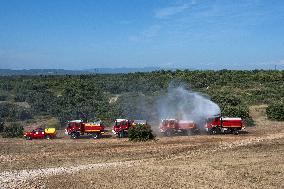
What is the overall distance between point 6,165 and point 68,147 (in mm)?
7525

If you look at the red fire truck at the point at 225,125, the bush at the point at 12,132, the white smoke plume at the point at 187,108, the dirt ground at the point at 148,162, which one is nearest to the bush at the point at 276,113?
the white smoke plume at the point at 187,108

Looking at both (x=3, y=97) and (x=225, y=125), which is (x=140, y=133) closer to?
(x=225, y=125)

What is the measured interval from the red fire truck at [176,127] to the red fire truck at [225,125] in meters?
1.72

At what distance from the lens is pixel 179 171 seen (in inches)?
994

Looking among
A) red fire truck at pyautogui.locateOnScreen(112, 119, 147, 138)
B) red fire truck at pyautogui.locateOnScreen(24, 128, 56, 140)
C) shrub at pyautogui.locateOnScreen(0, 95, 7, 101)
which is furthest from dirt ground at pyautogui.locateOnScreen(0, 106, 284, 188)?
shrub at pyautogui.locateOnScreen(0, 95, 7, 101)

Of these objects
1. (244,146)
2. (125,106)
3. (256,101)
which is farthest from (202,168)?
(256,101)

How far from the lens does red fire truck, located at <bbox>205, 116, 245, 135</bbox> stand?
40812mm

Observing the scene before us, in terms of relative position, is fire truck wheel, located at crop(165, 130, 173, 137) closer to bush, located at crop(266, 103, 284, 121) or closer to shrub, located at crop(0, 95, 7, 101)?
bush, located at crop(266, 103, 284, 121)

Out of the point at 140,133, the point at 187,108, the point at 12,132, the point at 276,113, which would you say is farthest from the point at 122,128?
the point at 276,113

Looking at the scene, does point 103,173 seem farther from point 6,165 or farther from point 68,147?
point 68,147

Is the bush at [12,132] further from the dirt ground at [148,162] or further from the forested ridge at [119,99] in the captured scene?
the forested ridge at [119,99]

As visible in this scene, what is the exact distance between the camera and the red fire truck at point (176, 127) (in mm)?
41219

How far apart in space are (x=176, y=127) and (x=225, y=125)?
456 centimetres

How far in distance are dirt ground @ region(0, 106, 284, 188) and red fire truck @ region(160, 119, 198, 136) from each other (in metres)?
1.65
